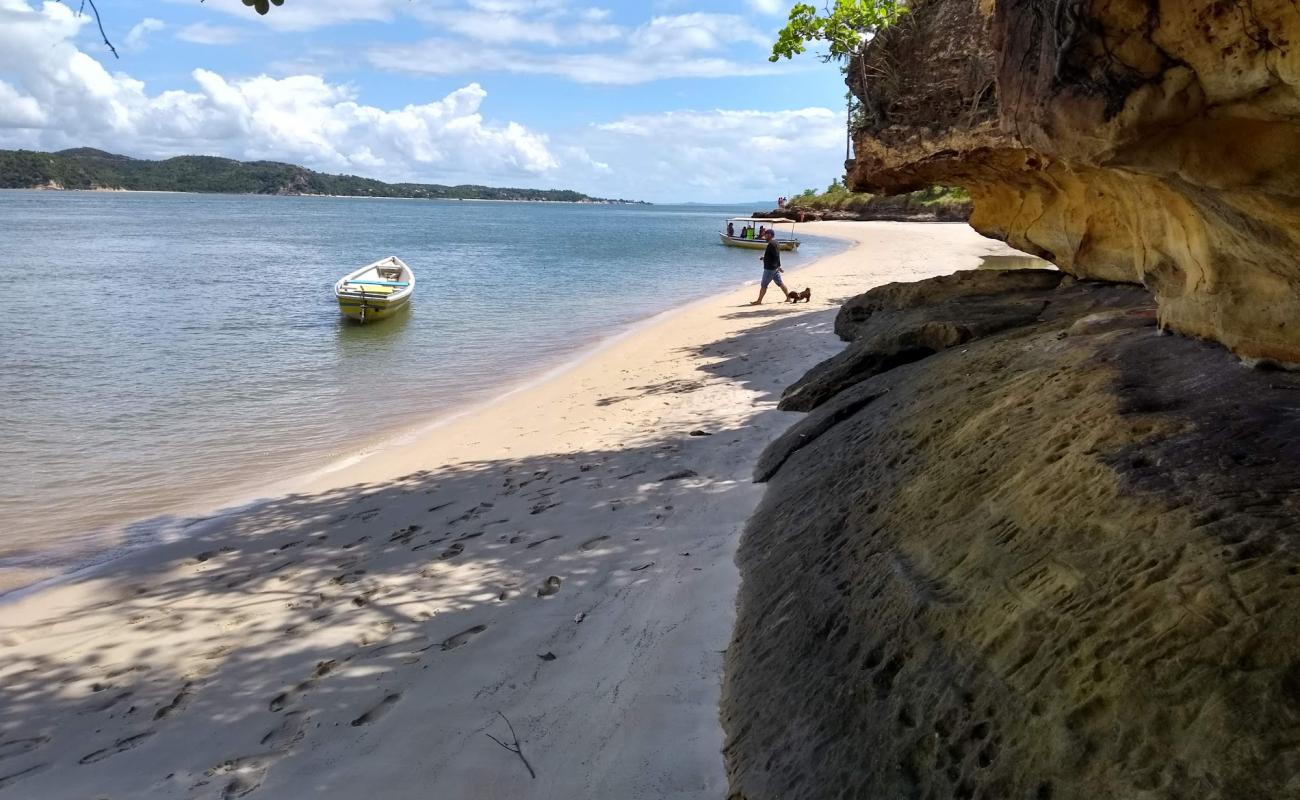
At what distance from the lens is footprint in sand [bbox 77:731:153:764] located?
12.4ft

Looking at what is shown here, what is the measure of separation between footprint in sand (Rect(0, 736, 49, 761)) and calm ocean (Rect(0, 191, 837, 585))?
11.4 feet

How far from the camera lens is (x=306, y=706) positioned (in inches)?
154

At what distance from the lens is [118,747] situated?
12.7 ft

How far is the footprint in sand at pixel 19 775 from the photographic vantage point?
3688 mm

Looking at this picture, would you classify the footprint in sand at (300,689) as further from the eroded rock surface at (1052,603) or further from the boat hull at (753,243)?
the boat hull at (753,243)

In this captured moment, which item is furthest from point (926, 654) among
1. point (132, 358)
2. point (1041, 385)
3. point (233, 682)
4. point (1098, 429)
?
point (132, 358)

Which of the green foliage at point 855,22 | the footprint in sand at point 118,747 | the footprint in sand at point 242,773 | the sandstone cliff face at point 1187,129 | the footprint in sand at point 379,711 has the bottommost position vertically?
the footprint in sand at point 118,747

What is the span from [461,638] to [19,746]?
216 centimetres

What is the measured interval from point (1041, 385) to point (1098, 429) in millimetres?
850

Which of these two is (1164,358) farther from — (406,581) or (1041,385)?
(406,581)

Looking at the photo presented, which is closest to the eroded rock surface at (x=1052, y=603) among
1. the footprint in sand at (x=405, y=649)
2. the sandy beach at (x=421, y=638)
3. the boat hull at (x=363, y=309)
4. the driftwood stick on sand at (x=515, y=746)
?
the sandy beach at (x=421, y=638)

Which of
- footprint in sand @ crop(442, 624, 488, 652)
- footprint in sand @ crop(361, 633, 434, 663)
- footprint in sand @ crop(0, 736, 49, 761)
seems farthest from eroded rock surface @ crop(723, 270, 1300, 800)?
footprint in sand @ crop(0, 736, 49, 761)

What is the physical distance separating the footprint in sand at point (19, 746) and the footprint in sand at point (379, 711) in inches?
67.2

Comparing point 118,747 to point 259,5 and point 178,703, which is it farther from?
point 259,5
